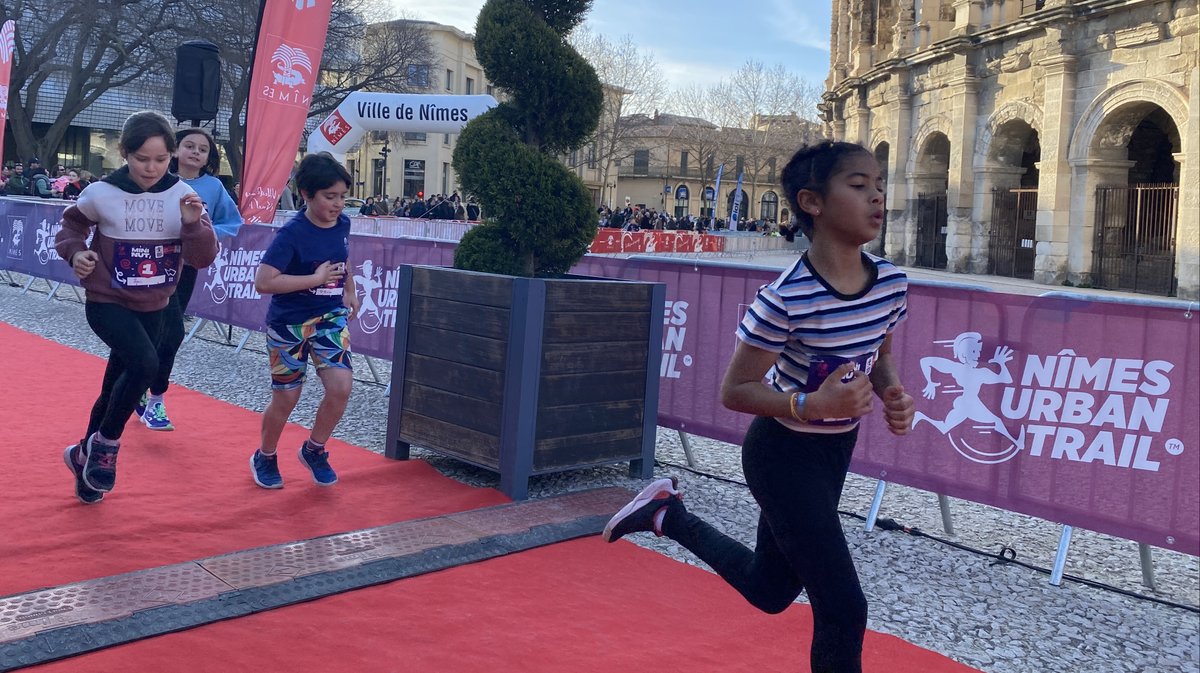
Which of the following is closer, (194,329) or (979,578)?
(979,578)

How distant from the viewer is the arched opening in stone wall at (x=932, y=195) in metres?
35.9

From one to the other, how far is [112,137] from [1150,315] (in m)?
66.6

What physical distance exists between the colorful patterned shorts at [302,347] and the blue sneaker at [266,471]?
0.44 m

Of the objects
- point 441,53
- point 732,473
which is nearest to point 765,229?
point 441,53

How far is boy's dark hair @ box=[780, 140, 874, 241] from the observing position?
10.5ft

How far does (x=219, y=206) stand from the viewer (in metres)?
7.64

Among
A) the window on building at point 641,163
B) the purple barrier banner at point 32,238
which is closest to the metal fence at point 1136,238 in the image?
the purple barrier banner at point 32,238

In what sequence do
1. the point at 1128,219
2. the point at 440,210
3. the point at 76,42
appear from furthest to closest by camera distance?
the point at 76,42 < the point at 440,210 < the point at 1128,219

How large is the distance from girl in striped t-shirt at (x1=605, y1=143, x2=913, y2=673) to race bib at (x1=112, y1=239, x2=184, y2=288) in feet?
11.2

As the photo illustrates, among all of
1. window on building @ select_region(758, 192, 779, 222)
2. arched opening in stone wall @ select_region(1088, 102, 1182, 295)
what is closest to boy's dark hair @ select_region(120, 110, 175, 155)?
arched opening in stone wall @ select_region(1088, 102, 1182, 295)

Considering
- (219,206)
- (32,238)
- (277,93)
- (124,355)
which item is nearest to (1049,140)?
(277,93)

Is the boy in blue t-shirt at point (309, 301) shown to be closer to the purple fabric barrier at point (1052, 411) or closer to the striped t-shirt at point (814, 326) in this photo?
the purple fabric barrier at point (1052, 411)

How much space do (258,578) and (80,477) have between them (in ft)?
5.32

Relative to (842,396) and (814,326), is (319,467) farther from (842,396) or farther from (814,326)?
(842,396)
